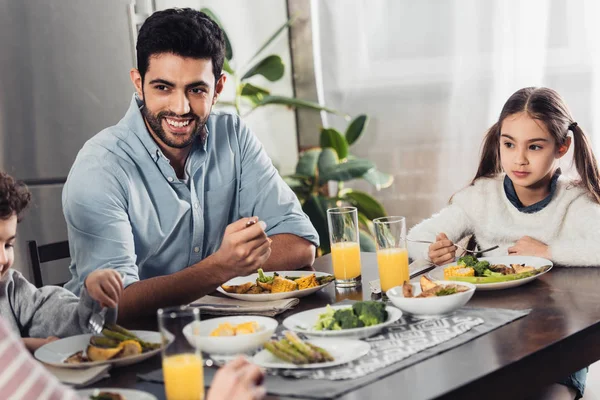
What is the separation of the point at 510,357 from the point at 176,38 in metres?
1.33

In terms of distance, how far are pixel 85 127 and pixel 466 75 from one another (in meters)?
1.82

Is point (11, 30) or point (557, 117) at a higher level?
point (11, 30)

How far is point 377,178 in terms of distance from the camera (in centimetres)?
421

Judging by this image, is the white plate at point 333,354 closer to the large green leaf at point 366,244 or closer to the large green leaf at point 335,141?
the large green leaf at point 366,244

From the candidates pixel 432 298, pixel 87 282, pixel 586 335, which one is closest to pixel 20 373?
pixel 87 282

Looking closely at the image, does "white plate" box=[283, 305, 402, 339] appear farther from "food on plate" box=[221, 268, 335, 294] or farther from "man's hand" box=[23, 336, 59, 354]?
"man's hand" box=[23, 336, 59, 354]

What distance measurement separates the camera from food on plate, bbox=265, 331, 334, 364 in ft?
4.61

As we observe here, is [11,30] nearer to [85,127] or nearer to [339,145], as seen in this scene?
[85,127]

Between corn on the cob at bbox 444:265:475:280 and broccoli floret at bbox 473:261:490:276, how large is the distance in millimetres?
12

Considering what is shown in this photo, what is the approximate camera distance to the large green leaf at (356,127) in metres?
4.34

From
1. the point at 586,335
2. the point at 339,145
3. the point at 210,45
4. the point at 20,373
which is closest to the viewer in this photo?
the point at 20,373

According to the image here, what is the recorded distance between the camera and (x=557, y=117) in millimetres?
2363

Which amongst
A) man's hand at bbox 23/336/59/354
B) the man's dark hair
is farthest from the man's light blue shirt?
man's hand at bbox 23/336/59/354

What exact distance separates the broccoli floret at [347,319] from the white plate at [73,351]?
1.11ft
